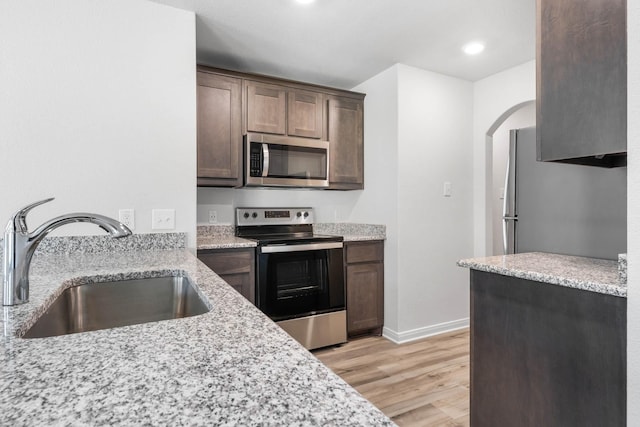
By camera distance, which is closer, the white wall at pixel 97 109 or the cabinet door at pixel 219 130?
the white wall at pixel 97 109

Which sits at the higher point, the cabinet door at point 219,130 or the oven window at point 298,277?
the cabinet door at point 219,130

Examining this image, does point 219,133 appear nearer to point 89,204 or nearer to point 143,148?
point 143,148

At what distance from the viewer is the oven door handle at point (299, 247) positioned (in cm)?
264

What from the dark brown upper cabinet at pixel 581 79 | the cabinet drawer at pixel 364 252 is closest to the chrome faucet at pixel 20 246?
the dark brown upper cabinet at pixel 581 79

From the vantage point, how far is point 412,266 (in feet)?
10.2

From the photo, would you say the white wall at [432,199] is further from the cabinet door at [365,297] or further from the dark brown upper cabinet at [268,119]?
the dark brown upper cabinet at [268,119]

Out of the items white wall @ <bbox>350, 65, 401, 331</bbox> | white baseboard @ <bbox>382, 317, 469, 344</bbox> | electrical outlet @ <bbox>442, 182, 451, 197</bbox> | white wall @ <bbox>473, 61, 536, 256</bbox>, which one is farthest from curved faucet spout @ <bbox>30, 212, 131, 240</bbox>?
white wall @ <bbox>473, 61, 536, 256</bbox>

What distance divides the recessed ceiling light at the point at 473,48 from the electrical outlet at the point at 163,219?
2370 millimetres

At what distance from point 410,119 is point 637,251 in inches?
86.6

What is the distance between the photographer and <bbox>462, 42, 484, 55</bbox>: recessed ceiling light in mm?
2660

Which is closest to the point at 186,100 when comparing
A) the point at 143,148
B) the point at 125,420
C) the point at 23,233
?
the point at 143,148

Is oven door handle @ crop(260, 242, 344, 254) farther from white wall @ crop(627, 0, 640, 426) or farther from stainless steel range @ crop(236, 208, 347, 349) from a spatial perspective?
white wall @ crop(627, 0, 640, 426)

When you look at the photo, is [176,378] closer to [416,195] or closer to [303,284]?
[303,284]

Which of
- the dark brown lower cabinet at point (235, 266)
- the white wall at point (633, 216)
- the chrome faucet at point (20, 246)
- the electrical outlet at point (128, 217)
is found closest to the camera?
the chrome faucet at point (20, 246)
